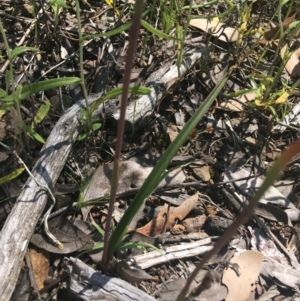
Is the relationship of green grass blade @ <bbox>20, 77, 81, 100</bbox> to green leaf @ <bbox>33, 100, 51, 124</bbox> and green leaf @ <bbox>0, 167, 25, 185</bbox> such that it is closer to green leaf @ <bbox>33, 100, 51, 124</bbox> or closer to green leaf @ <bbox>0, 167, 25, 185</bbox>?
green leaf @ <bbox>33, 100, 51, 124</bbox>

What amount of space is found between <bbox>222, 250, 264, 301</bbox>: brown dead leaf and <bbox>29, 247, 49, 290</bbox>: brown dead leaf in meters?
0.64

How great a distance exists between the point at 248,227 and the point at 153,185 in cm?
62

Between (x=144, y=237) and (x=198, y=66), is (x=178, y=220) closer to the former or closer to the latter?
(x=144, y=237)

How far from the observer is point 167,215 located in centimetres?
186

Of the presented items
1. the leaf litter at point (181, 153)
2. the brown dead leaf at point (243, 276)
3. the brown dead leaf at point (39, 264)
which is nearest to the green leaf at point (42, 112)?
the leaf litter at point (181, 153)

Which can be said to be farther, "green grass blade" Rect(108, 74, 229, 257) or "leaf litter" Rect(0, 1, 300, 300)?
"leaf litter" Rect(0, 1, 300, 300)

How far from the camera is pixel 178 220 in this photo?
1891 millimetres

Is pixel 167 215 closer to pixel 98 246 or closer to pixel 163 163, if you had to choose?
pixel 98 246

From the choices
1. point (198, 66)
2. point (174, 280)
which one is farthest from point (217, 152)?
point (174, 280)

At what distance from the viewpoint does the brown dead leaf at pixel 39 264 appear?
5.42 ft

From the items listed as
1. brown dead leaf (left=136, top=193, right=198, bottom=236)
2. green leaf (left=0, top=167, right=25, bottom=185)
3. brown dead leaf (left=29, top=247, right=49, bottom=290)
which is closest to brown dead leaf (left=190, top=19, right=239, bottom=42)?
brown dead leaf (left=136, top=193, right=198, bottom=236)

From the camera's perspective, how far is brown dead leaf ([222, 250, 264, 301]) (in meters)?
1.75

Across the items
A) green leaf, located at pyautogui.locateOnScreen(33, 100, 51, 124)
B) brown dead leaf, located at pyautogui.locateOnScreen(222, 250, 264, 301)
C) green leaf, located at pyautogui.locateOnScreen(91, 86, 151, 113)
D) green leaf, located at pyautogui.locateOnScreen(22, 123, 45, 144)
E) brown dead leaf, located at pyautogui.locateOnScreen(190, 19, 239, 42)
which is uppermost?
brown dead leaf, located at pyautogui.locateOnScreen(190, 19, 239, 42)

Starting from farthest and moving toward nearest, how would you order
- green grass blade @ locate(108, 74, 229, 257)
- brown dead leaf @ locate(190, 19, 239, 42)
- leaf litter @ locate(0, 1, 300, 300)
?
brown dead leaf @ locate(190, 19, 239, 42)
leaf litter @ locate(0, 1, 300, 300)
green grass blade @ locate(108, 74, 229, 257)
